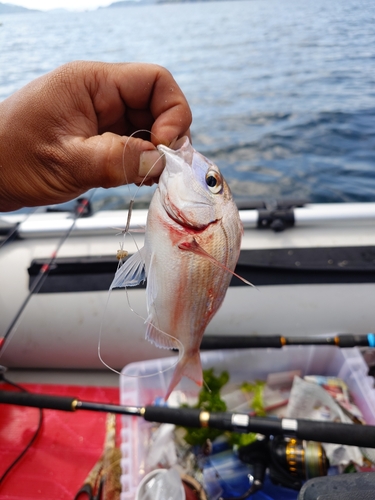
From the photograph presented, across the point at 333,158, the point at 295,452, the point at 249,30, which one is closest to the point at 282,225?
the point at 295,452

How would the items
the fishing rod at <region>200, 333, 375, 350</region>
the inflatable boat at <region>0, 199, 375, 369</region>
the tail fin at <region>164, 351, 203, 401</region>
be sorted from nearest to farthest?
the tail fin at <region>164, 351, 203, 401</region>
the fishing rod at <region>200, 333, 375, 350</region>
the inflatable boat at <region>0, 199, 375, 369</region>

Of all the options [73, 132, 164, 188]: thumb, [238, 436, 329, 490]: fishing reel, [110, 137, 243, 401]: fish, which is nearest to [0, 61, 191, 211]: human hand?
[73, 132, 164, 188]: thumb

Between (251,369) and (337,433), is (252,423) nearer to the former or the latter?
(337,433)

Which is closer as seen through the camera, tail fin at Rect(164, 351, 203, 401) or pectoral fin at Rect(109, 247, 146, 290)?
pectoral fin at Rect(109, 247, 146, 290)

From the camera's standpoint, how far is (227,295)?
2.39 meters

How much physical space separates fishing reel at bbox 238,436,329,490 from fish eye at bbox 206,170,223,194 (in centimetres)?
140

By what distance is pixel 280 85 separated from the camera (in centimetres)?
843

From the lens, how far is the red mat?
83.4 inches

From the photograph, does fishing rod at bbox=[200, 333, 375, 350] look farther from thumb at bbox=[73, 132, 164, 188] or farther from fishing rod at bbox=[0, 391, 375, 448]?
thumb at bbox=[73, 132, 164, 188]

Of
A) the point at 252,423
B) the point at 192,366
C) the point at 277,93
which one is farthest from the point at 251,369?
the point at 277,93

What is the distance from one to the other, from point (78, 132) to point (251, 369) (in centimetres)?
183

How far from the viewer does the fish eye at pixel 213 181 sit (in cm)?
118

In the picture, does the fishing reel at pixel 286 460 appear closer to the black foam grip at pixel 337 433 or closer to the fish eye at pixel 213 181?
the black foam grip at pixel 337 433

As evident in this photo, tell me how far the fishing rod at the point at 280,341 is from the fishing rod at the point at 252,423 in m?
0.52
